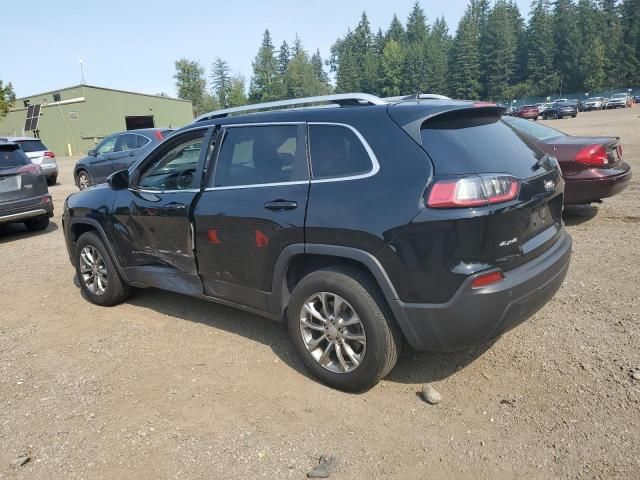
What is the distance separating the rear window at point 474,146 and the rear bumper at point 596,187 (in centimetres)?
352

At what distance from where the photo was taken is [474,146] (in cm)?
297

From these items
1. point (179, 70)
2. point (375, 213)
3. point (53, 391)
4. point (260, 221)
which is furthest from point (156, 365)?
point (179, 70)

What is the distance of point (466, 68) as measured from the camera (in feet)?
311

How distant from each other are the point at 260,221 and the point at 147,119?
4846 centimetres

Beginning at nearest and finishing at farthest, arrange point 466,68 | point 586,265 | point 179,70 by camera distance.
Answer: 1. point 586,265
2. point 466,68
3. point 179,70

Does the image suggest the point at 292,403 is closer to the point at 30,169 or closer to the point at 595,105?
the point at 30,169

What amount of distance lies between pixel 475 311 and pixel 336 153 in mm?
1282

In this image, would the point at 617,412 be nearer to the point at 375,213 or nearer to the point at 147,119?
the point at 375,213

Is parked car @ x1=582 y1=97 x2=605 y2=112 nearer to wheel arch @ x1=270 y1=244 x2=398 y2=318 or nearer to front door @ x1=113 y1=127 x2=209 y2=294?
front door @ x1=113 y1=127 x2=209 y2=294

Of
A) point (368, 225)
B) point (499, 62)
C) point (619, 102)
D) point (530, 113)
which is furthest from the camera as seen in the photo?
point (499, 62)

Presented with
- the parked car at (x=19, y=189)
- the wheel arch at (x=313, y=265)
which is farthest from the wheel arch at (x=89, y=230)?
the parked car at (x=19, y=189)

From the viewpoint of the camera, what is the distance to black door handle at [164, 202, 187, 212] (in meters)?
3.99

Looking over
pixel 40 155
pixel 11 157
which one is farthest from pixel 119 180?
pixel 40 155

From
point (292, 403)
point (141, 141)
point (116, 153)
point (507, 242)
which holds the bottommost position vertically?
point (292, 403)
